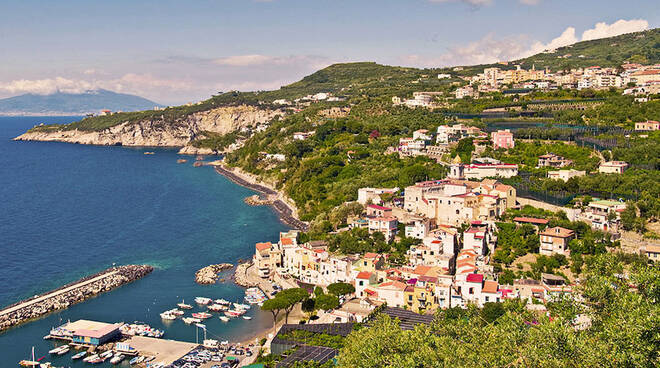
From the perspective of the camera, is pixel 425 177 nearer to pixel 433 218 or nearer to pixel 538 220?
pixel 433 218

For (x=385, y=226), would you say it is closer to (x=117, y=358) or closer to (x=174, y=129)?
(x=117, y=358)

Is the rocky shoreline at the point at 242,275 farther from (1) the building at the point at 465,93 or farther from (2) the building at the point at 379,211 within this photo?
(1) the building at the point at 465,93

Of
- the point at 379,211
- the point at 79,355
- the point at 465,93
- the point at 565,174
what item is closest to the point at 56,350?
the point at 79,355

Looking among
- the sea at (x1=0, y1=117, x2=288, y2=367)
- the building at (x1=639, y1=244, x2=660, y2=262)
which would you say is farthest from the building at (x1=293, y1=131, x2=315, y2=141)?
the building at (x1=639, y1=244, x2=660, y2=262)

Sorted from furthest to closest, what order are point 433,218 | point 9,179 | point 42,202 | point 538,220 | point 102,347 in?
point 9,179 → point 42,202 → point 433,218 → point 538,220 → point 102,347

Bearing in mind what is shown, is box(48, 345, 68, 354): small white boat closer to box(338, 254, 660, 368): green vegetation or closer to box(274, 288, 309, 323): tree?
box(274, 288, 309, 323): tree

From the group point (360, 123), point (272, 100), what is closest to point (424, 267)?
point (360, 123)

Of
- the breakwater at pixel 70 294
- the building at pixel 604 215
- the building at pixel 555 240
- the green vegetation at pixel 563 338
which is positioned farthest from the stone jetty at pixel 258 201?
the green vegetation at pixel 563 338
